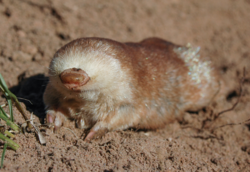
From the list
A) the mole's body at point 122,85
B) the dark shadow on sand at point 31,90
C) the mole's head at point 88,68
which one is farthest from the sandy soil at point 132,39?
the mole's head at point 88,68

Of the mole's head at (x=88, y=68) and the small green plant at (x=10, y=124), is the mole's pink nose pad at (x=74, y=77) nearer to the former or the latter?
the mole's head at (x=88, y=68)

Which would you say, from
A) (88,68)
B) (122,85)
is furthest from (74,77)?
(122,85)

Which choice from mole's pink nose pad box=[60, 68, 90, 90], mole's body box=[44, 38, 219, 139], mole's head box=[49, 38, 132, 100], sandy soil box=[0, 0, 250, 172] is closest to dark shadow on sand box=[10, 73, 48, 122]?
sandy soil box=[0, 0, 250, 172]

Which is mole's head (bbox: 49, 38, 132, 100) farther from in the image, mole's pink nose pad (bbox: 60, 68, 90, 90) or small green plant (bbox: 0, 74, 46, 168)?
small green plant (bbox: 0, 74, 46, 168)

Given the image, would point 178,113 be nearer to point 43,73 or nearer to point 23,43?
point 43,73

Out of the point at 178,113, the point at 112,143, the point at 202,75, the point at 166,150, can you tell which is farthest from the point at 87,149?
the point at 202,75

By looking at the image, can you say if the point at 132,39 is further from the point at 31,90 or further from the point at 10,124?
the point at 10,124

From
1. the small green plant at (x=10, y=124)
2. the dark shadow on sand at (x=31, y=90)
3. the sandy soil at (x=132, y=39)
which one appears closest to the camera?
the small green plant at (x=10, y=124)
